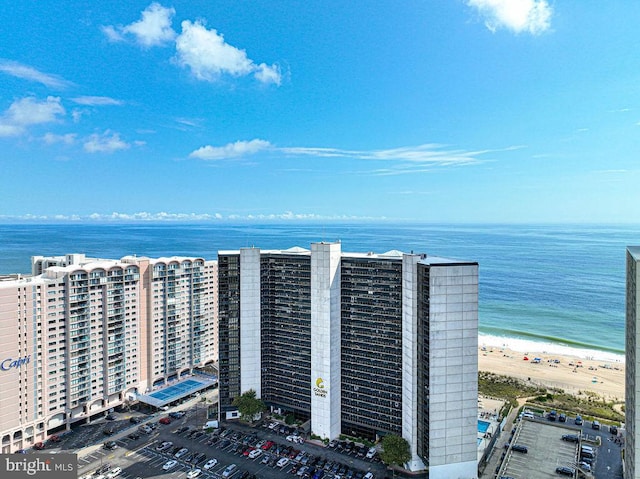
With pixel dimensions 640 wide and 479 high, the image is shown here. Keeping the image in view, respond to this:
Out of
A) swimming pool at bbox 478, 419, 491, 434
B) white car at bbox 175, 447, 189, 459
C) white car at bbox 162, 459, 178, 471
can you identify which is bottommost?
white car at bbox 175, 447, 189, 459

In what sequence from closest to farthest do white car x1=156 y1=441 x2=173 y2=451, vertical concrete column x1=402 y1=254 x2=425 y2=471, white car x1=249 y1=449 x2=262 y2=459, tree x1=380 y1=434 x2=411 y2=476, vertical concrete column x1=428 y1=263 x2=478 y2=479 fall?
vertical concrete column x1=428 y1=263 x2=478 y2=479, tree x1=380 y1=434 x2=411 y2=476, vertical concrete column x1=402 y1=254 x2=425 y2=471, white car x1=249 y1=449 x2=262 y2=459, white car x1=156 y1=441 x2=173 y2=451

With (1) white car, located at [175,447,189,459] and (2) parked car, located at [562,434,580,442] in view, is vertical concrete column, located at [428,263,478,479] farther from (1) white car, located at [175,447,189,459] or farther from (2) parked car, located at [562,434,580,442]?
(1) white car, located at [175,447,189,459]

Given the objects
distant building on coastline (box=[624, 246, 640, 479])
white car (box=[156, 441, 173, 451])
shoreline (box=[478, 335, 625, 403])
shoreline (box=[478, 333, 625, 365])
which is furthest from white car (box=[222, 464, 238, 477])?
shoreline (box=[478, 333, 625, 365])

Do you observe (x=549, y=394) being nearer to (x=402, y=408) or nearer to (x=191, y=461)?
(x=402, y=408)

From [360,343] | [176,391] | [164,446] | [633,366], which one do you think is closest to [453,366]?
[360,343]

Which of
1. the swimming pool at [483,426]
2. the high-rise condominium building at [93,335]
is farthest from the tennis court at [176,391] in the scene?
the swimming pool at [483,426]

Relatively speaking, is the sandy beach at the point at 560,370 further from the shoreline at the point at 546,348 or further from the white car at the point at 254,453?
the white car at the point at 254,453

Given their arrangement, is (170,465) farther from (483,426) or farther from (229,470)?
(483,426)
